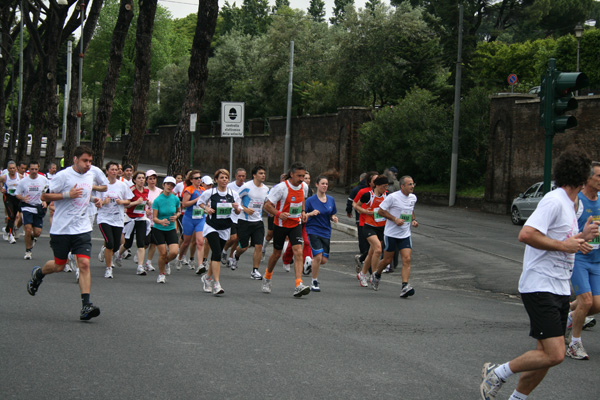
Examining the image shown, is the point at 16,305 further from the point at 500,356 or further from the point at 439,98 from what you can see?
the point at 439,98

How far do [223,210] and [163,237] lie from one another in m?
1.57

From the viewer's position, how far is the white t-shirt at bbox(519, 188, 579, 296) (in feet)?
18.2

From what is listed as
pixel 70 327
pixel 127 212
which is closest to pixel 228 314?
pixel 70 327

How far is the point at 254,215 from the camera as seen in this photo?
1330 centimetres

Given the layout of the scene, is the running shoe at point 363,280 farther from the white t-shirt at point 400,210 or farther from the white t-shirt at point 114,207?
the white t-shirt at point 114,207

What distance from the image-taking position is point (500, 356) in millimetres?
7555

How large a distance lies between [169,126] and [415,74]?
29518 mm

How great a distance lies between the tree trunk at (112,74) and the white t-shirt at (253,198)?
15.7m

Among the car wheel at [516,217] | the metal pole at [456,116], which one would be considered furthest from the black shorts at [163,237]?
the metal pole at [456,116]

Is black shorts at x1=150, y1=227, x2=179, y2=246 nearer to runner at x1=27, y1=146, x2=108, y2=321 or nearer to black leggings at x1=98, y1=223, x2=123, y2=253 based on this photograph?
black leggings at x1=98, y1=223, x2=123, y2=253

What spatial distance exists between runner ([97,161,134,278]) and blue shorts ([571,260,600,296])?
7.16m

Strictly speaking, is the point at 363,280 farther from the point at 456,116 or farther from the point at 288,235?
the point at 456,116

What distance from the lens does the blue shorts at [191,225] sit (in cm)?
1370

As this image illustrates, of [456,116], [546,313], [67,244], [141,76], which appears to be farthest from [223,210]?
[456,116]
